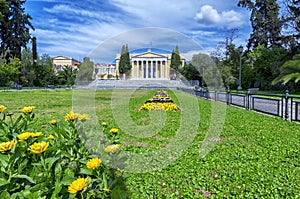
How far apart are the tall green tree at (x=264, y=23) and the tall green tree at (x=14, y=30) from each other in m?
34.1

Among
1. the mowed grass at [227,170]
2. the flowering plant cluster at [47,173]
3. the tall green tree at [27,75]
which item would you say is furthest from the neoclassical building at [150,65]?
the flowering plant cluster at [47,173]

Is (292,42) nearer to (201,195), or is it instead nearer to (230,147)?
(230,147)

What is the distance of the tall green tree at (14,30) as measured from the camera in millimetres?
39219

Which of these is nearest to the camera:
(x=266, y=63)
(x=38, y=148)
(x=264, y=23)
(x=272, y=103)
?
(x=38, y=148)

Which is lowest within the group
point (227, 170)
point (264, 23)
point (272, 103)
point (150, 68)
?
point (227, 170)

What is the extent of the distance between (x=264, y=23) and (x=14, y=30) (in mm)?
36247

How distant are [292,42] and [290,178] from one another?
29244 mm

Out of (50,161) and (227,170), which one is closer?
(50,161)

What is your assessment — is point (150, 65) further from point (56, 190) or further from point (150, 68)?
point (56, 190)

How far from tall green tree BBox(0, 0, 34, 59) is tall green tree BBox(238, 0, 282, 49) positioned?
112 ft

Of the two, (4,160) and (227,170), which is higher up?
(4,160)

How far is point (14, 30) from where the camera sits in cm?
3969

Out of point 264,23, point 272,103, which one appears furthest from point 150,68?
point 272,103

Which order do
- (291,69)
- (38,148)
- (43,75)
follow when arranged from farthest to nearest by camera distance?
(43,75) → (291,69) → (38,148)
